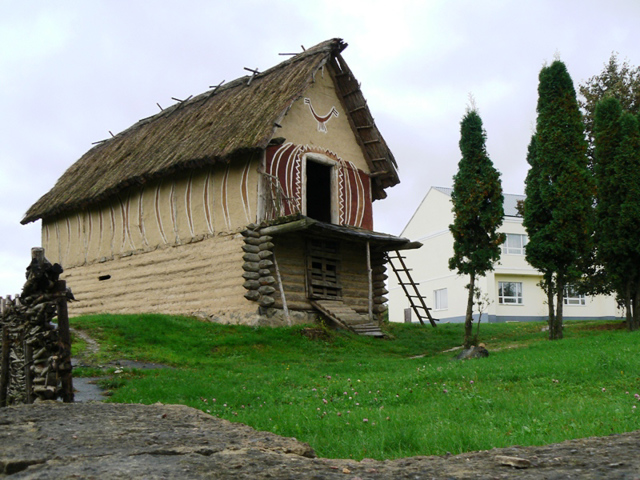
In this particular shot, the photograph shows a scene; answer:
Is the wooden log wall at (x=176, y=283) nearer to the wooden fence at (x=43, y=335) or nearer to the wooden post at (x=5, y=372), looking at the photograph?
the wooden post at (x=5, y=372)

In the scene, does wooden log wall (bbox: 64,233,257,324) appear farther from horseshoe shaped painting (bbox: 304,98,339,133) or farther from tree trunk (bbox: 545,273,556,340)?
tree trunk (bbox: 545,273,556,340)

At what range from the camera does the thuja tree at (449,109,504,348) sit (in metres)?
19.0

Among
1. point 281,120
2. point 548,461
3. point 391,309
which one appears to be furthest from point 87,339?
point 391,309

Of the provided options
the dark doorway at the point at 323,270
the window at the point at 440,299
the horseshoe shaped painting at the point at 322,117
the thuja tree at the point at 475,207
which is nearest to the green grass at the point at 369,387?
the dark doorway at the point at 323,270

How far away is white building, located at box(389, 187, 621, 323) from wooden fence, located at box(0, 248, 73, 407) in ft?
108

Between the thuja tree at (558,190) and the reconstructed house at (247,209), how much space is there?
15.5 ft

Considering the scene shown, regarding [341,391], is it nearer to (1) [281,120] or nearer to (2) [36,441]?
(2) [36,441]

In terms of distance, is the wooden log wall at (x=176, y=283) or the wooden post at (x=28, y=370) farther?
the wooden log wall at (x=176, y=283)

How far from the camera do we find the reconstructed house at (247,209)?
19766 mm

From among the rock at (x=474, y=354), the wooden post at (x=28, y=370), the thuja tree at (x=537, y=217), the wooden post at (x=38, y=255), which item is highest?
the thuja tree at (x=537, y=217)

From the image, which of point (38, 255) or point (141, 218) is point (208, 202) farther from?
point (38, 255)

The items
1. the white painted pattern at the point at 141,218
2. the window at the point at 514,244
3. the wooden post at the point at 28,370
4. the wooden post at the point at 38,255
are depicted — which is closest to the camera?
the wooden post at the point at 38,255

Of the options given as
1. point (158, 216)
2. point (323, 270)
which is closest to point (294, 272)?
point (323, 270)

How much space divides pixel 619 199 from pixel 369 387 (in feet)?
46.4
